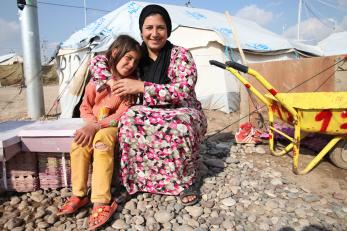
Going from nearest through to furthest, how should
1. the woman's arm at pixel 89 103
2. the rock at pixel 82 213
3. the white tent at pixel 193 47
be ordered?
1. the rock at pixel 82 213
2. the woman's arm at pixel 89 103
3. the white tent at pixel 193 47

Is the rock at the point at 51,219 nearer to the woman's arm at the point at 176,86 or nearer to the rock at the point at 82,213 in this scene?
the rock at the point at 82,213

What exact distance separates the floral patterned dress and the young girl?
0.19 metres

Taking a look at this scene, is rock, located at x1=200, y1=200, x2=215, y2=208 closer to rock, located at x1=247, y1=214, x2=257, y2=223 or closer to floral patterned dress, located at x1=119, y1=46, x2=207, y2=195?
floral patterned dress, located at x1=119, y1=46, x2=207, y2=195

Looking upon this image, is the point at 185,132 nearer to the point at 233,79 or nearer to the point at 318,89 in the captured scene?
the point at 318,89

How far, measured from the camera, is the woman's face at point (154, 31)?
249cm

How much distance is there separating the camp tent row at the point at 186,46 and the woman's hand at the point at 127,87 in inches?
161

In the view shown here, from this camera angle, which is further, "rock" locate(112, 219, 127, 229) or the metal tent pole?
the metal tent pole

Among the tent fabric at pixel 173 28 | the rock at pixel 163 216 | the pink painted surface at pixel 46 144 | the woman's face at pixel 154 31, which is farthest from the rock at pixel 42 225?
the tent fabric at pixel 173 28

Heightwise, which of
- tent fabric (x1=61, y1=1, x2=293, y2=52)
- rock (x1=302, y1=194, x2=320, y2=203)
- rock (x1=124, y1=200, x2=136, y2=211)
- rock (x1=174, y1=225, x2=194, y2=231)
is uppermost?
tent fabric (x1=61, y1=1, x2=293, y2=52)

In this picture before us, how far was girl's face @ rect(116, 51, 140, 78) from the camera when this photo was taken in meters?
2.46

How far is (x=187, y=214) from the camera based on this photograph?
2.29 metres

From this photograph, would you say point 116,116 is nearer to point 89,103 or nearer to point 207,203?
point 89,103

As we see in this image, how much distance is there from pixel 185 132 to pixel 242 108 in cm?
270

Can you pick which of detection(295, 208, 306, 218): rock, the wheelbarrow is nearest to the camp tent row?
the wheelbarrow
